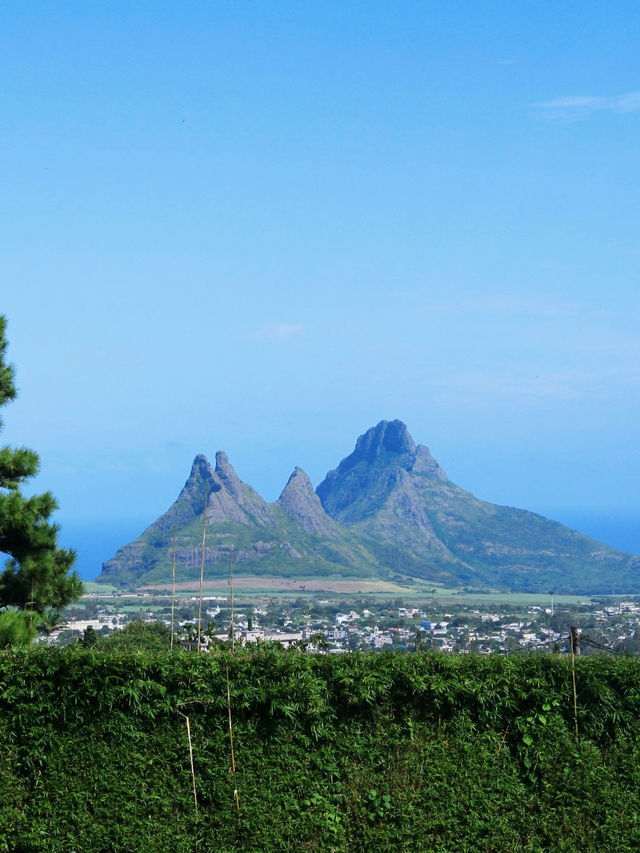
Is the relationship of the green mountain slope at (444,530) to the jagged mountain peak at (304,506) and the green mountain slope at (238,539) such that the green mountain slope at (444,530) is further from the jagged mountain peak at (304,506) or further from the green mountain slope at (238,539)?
the green mountain slope at (238,539)

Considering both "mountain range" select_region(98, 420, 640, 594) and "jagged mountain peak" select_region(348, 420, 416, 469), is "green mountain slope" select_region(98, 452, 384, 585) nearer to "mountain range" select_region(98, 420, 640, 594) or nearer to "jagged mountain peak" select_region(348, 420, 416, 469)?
"mountain range" select_region(98, 420, 640, 594)

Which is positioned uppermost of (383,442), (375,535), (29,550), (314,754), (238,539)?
(383,442)

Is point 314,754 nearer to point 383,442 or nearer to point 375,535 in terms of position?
point 375,535

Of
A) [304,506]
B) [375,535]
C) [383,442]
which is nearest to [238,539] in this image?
[304,506]

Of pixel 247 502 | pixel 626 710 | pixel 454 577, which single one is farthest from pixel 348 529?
pixel 626 710

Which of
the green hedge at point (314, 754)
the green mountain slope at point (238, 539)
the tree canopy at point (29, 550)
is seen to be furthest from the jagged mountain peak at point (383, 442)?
the green hedge at point (314, 754)

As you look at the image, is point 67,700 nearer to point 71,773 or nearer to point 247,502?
point 71,773

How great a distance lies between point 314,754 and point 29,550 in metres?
6.98

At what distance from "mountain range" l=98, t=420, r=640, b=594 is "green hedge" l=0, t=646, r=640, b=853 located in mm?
63455

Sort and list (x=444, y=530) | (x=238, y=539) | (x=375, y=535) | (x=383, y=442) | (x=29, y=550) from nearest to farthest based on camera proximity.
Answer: (x=29, y=550) → (x=238, y=539) → (x=375, y=535) → (x=444, y=530) → (x=383, y=442)

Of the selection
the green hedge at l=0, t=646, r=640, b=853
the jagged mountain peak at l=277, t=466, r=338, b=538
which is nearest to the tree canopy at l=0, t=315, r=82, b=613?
the green hedge at l=0, t=646, r=640, b=853

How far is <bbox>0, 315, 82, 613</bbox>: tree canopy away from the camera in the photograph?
13.7m

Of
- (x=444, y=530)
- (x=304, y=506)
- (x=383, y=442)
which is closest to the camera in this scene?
(x=304, y=506)

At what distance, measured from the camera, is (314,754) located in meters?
8.52
